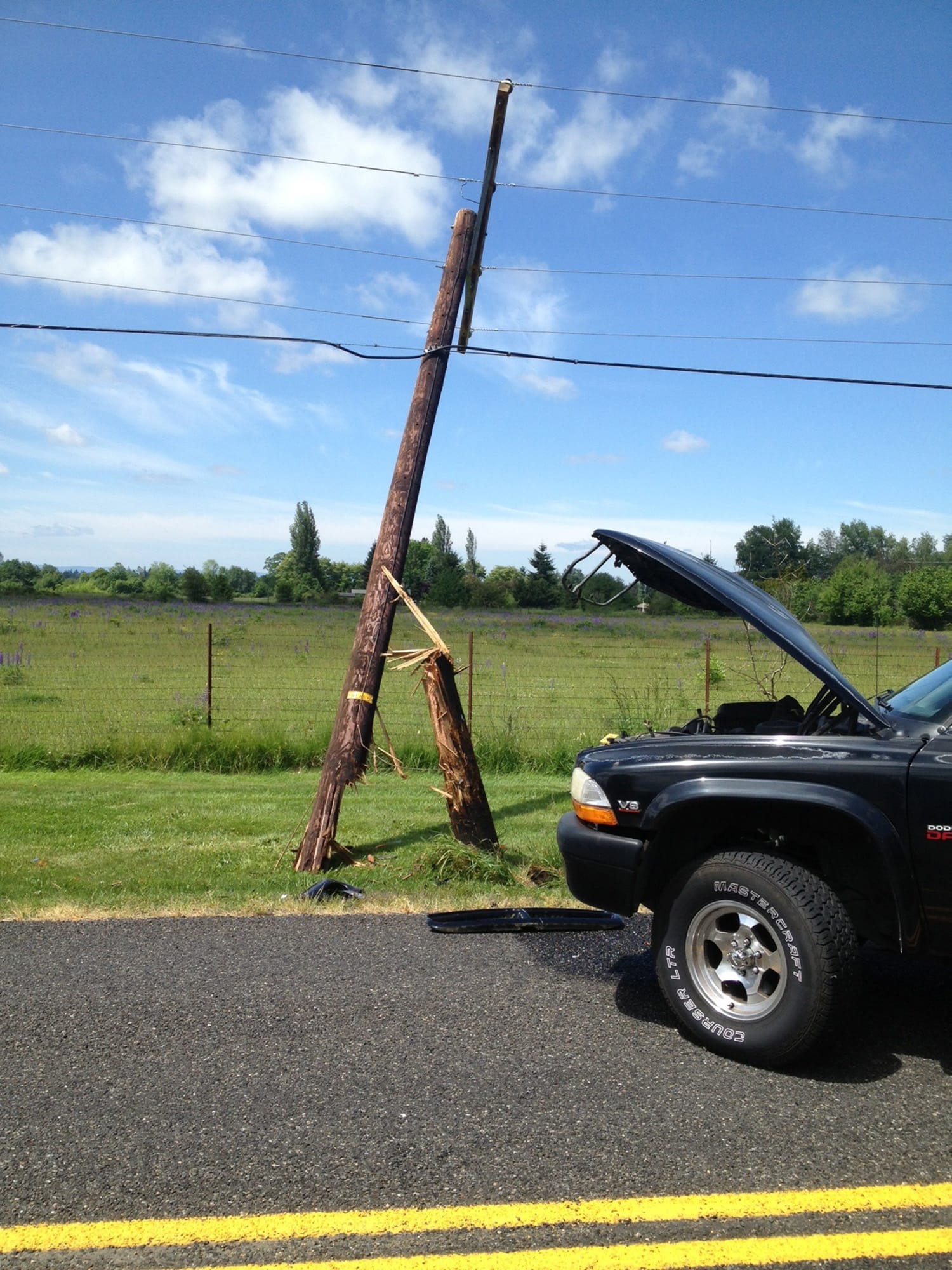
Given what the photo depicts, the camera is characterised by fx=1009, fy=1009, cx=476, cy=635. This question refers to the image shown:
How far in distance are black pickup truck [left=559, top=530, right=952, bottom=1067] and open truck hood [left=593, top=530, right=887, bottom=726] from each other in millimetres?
15

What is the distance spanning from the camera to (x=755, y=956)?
4.04 meters

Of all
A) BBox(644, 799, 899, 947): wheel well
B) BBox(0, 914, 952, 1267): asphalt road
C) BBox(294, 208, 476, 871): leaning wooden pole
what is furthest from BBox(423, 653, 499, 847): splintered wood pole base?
BBox(644, 799, 899, 947): wheel well

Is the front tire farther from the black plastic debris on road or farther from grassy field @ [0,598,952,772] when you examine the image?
grassy field @ [0,598,952,772]

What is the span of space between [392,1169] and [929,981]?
9.96 feet

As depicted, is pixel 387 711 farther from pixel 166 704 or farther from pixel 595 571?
pixel 595 571

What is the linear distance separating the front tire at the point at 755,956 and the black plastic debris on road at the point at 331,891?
9.34 feet

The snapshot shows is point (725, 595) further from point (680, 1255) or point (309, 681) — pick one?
point (309, 681)

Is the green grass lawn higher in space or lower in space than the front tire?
lower

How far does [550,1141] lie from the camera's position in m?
3.31

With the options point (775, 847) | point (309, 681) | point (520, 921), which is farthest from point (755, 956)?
point (309, 681)

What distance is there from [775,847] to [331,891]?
3.45 m

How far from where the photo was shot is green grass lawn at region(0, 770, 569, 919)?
21.5 ft

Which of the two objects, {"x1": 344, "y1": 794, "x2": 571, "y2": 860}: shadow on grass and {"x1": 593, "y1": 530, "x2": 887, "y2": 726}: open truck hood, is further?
{"x1": 344, "y1": 794, "x2": 571, "y2": 860}: shadow on grass

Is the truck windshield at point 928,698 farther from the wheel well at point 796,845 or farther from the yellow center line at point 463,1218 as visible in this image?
the yellow center line at point 463,1218
